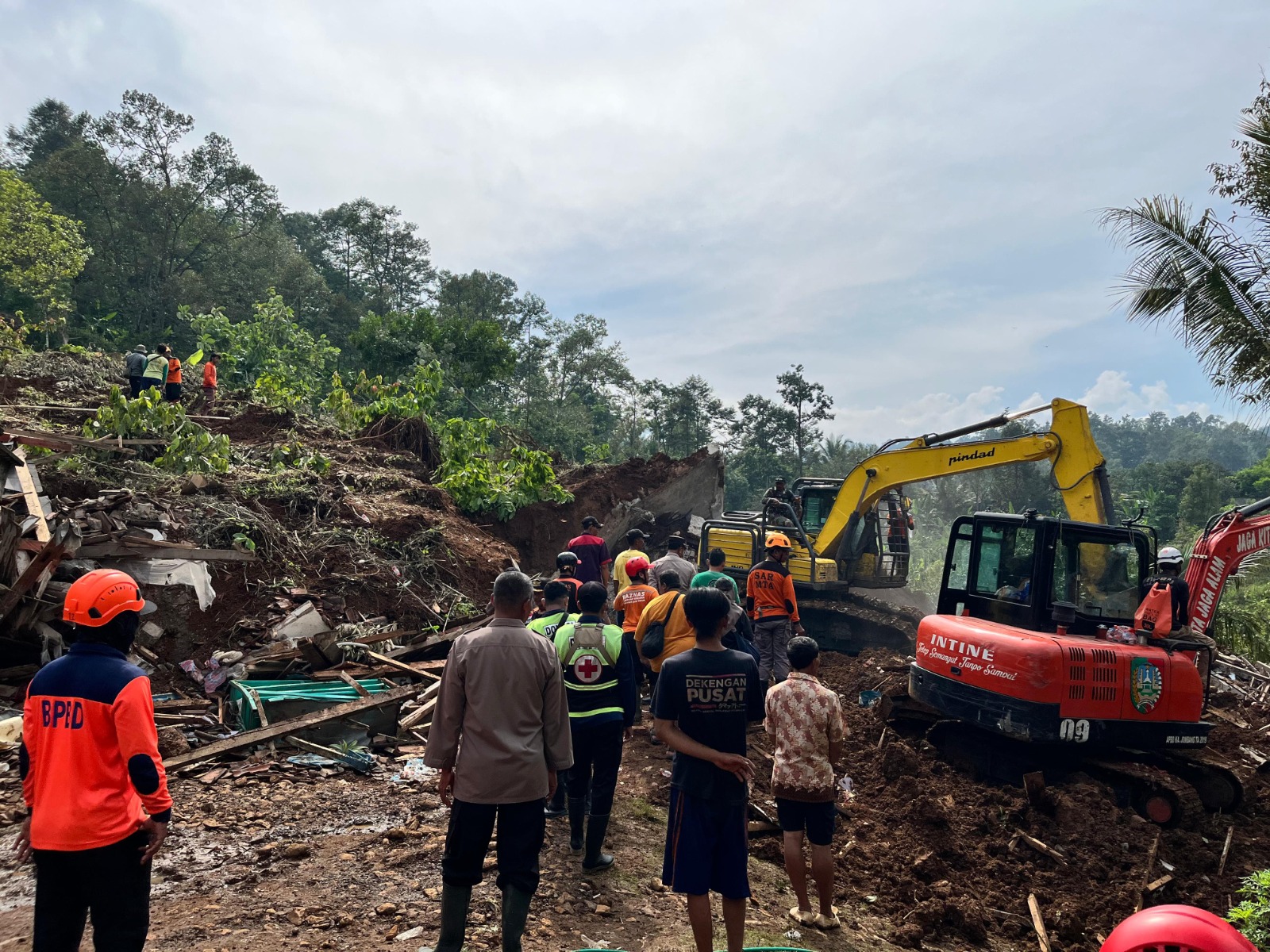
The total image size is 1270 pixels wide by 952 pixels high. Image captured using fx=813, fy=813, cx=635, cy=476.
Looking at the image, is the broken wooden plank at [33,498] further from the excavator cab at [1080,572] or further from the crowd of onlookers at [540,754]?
the excavator cab at [1080,572]

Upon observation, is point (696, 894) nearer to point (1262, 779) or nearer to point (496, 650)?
point (496, 650)

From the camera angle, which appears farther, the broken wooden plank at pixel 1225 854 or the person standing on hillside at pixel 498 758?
the broken wooden plank at pixel 1225 854

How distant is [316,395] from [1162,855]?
21859 millimetres

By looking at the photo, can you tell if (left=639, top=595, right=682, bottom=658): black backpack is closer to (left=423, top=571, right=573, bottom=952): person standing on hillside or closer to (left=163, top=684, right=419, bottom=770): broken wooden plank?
(left=423, top=571, right=573, bottom=952): person standing on hillside

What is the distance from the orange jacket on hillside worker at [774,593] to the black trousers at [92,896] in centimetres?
592

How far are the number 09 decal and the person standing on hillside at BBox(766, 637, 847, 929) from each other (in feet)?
9.09

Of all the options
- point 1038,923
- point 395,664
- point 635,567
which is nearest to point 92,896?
point 635,567

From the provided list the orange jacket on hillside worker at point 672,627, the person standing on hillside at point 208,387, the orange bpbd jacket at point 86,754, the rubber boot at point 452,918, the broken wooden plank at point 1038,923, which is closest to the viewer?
the orange bpbd jacket at point 86,754

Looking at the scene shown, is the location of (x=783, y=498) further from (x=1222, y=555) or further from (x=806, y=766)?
(x=806, y=766)

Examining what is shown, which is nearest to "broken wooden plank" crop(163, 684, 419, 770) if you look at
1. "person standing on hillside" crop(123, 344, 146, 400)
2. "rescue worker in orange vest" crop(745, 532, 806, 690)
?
"rescue worker in orange vest" crop(745, 532, 806, 690)

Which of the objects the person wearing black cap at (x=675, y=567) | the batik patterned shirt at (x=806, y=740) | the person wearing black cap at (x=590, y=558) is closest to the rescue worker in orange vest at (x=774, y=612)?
the person wearing black cap at (x=675, y=567)

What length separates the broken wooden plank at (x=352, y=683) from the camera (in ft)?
24.0

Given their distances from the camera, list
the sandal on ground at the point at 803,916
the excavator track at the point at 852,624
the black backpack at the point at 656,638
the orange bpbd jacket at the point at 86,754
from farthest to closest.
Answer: the excavator track at the point at 852,624 < the black backpack at the point at 656,638 < the sandal on ground at the point at 803,916 < the orange bpbd jacket at the point at 86,754

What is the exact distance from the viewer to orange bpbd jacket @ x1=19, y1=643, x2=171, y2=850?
2.77 meters
